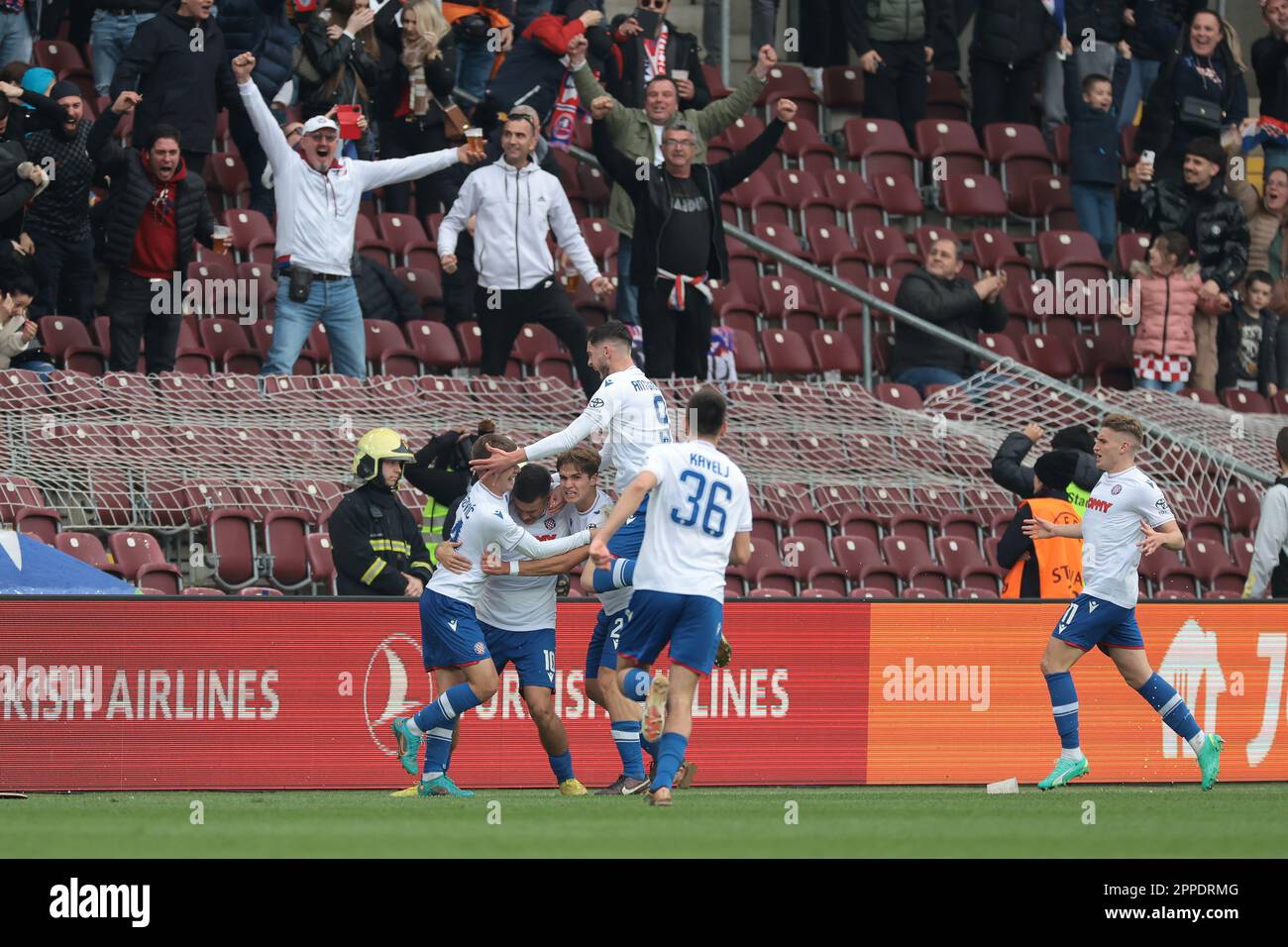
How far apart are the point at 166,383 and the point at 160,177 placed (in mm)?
1703

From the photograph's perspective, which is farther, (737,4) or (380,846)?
(737,4)

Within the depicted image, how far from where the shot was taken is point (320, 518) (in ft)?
47.9

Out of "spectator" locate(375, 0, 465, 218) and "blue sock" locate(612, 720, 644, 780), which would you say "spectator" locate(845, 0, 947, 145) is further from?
"blue sock" locate(612, 720, 644, 780)

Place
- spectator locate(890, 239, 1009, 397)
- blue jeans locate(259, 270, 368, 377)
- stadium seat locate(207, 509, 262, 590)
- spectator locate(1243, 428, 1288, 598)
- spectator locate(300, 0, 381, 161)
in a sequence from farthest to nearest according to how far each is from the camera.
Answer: spectator locate(890, 239, 1009, 397), spectator locate(300, 0, 381, 161), blue jeans locate(259, 270, 368, 377), stadium seat locate(207, 509, 262, 590), spectator locate(1243, 428, 1288, 598)

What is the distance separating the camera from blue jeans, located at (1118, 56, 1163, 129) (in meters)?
22.5

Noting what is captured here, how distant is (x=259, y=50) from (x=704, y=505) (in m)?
9.05

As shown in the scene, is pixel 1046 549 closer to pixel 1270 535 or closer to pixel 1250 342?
pixel 1270 535

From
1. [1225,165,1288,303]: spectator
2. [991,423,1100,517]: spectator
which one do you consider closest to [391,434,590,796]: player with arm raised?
[991,423,1100,517]: spectator

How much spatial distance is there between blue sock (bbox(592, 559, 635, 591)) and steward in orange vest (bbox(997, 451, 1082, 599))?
9.82 ft

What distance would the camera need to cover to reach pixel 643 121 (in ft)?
56.5

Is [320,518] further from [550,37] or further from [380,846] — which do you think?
[380,846]

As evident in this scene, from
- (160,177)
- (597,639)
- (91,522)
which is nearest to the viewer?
(597,639)

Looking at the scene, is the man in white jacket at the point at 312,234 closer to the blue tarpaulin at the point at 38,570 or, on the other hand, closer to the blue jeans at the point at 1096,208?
the blue tarpaulin at the point at 38,570
